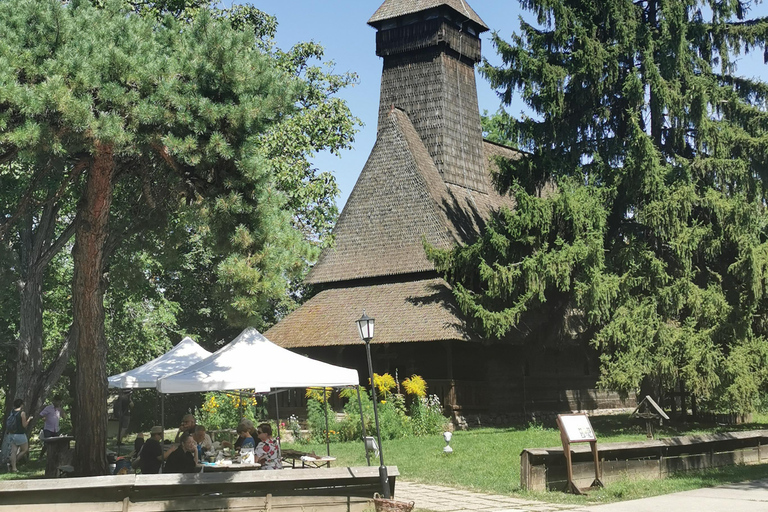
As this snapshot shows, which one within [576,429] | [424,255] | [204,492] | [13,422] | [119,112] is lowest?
[204,492]

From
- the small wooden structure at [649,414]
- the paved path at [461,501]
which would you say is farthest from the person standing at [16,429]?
the small wooden structure at [649,414]

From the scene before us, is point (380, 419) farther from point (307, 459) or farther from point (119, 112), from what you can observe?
point (119, 112)

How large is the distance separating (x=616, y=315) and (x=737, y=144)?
237 inches

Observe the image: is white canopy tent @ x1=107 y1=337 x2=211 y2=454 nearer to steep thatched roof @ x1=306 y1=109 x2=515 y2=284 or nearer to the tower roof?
steep thatched roof @ x1=306 y1=109 x2=515 y2=284

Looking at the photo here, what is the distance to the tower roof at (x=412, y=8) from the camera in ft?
99.3

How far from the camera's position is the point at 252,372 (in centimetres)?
1327

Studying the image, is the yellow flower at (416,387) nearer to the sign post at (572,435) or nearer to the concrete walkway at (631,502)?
the concrete walkway at (631,502)

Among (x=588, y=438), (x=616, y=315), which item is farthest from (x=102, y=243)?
(x=616, y=315)

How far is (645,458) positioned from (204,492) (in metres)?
7.33

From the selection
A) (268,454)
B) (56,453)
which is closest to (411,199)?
(56,453)

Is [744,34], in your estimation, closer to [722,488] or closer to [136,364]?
[722,488]

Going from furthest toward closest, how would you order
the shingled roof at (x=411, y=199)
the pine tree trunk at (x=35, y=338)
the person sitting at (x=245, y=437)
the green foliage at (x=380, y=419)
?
the shingled roof at (x=411, y=199)
the pine tree trunk at (x=35, y=338)
the green foliage at (x=380, y=419)
the person sitting at (x=245, y=437)

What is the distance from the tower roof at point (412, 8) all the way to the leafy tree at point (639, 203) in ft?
20.2

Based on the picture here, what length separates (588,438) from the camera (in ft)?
39.0
